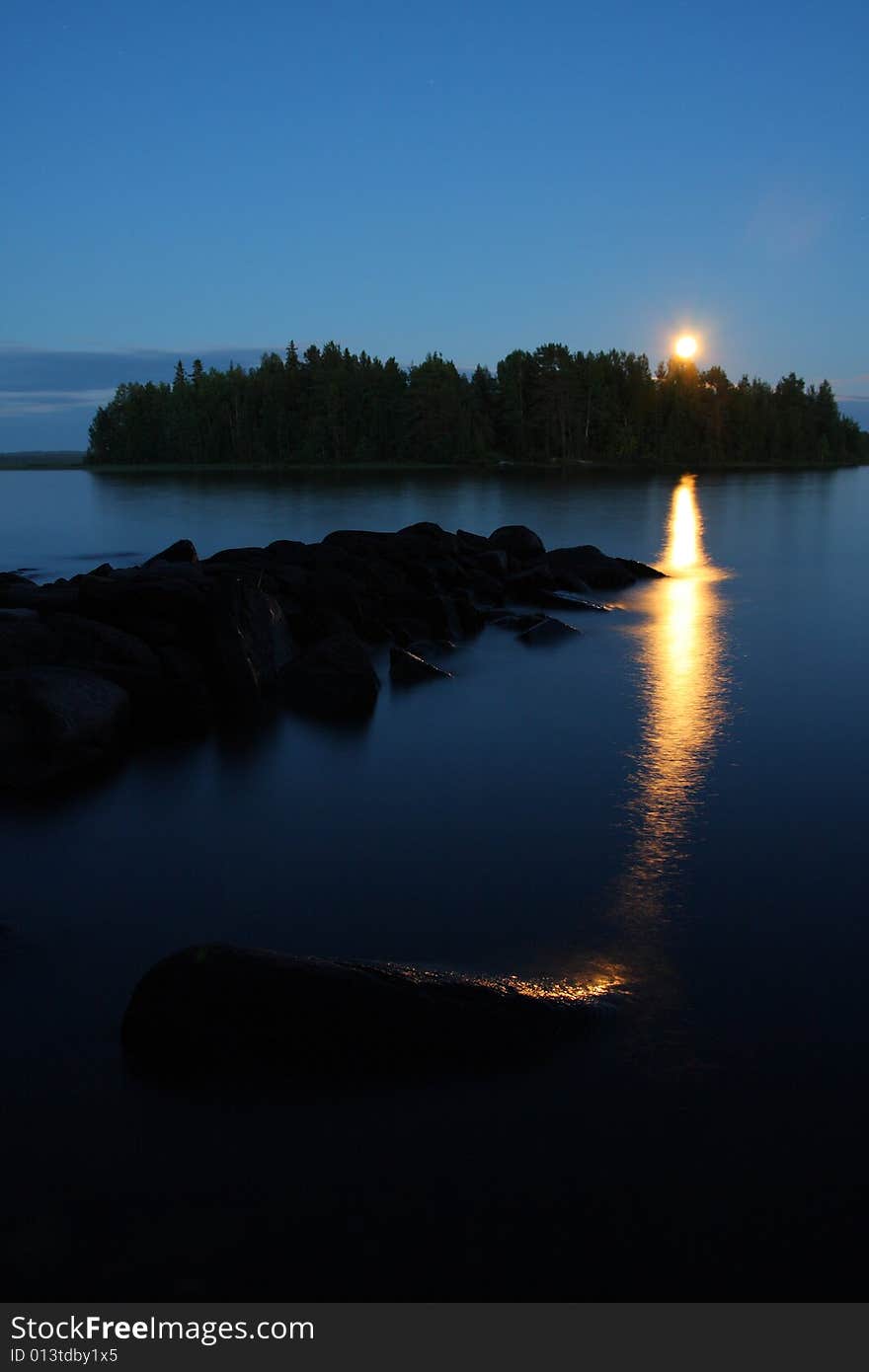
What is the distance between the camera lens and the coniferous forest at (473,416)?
132 metres

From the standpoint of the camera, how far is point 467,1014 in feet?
19.4

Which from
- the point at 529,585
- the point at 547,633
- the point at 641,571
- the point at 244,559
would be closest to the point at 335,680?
the point at 547,633

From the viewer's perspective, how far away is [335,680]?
15188 millimetres

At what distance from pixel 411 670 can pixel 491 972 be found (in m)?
10.1

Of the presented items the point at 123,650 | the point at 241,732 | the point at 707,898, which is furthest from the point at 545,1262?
the point at 123,650

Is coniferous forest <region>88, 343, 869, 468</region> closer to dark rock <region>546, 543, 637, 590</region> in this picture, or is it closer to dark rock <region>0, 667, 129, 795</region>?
dark rock <region>546, 543, 637, 590</region>

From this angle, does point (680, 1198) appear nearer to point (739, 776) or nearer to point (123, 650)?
point (739, 776)

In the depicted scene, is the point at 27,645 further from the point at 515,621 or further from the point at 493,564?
the point at 493,564

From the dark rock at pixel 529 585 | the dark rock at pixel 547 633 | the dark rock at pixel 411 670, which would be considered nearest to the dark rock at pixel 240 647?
the dark rock at pixel 411 670

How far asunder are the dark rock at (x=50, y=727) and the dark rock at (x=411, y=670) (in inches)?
205

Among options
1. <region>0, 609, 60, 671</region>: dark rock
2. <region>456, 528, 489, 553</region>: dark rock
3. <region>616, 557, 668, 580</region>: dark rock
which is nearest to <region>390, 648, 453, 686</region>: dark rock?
<region>0, 609, 60, 671</region>: dark rock

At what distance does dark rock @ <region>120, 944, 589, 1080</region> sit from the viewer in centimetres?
569

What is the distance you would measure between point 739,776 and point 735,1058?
225 inches

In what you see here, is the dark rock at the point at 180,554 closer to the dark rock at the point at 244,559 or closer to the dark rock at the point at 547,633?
the dark rock at the point at 244,559
